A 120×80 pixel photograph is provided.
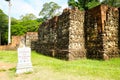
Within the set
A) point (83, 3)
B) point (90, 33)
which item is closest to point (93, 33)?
point (90, 33)

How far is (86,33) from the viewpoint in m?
12.6

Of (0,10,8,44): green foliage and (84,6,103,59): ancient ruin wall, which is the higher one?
(0,10,8,44): green foliage

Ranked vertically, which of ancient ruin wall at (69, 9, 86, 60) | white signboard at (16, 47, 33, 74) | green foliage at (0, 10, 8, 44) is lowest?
white signboard at (16, 47, 33, 74)

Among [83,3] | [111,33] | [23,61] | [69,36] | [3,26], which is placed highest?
[83,3]

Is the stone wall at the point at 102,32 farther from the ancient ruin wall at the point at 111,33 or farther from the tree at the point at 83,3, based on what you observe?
the tree at the point at 83,3

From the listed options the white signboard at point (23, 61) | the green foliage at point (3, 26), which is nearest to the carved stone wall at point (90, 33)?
the white signboard at point (23, 61)

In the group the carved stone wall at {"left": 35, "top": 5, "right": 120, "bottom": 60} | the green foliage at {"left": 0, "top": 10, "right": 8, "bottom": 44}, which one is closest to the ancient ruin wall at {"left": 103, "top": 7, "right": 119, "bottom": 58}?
the carved stone wall at {"left": 35, "top": 5, "right": 120, "bottom": 60}

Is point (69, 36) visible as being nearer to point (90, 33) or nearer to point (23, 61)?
point (90, 33)

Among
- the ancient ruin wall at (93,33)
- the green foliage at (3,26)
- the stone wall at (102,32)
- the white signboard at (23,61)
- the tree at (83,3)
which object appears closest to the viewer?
the white signboard at (23,61)

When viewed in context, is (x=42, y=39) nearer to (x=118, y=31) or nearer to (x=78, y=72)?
(x=118, y=31)

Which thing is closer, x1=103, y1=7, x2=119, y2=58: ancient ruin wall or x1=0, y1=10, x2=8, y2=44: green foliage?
x1=103, y1=7, x2=119, y2=58: ancient ruin wall

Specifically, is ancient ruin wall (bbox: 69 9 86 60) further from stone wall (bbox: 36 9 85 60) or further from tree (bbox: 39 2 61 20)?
tree (bbox: 39 2 61 20)

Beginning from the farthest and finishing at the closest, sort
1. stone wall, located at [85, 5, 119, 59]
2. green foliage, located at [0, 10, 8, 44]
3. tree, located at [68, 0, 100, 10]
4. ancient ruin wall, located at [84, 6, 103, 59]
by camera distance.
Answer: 1. green foliage, located at [0, 10, 8, 44]
2. tree, located at [68, 0, 100, 10]
3. ancient ruin wall, located at [84, 6, 103, 59]
4. stone wall, located at [85, 5, 119, 59]

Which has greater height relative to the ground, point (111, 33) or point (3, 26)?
point (3, 26)
